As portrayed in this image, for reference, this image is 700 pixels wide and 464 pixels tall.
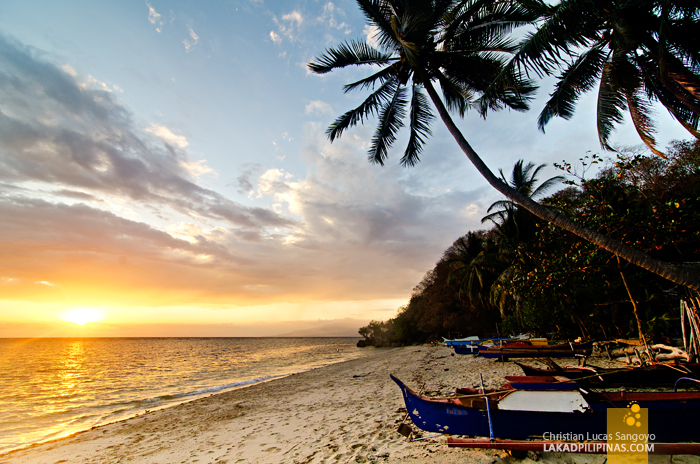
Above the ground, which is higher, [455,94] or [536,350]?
[455,94]

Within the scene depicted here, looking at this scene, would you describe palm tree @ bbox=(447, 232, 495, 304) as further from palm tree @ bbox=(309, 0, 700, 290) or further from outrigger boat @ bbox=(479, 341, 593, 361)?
palm tree @ bbox=(309, 0, 700, 290)

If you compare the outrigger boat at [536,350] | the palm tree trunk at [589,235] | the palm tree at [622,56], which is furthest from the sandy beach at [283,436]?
the palm tree at [622,56]

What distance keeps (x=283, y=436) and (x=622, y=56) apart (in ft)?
38.4

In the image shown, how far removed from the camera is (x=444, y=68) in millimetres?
8906

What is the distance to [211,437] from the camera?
707 centimetres

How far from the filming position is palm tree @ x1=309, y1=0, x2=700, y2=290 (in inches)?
249

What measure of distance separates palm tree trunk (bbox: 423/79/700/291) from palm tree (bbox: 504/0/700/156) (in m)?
1.83

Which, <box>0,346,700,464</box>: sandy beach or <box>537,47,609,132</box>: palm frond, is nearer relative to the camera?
<box>0,346,700,464</box>: sandy beach

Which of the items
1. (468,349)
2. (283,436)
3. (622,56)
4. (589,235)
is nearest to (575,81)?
(622,56)

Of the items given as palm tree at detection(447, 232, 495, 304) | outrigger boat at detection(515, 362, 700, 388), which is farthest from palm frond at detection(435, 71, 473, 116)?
palm tree at detection(447, 232, 495, 304)

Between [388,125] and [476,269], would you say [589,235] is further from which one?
[476,269]

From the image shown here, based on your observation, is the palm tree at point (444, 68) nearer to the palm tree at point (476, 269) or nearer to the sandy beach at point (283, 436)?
the sandy beach at point (283, 436)

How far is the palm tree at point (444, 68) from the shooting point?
6.33m

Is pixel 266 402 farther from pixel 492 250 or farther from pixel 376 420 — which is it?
pixel 492 250
